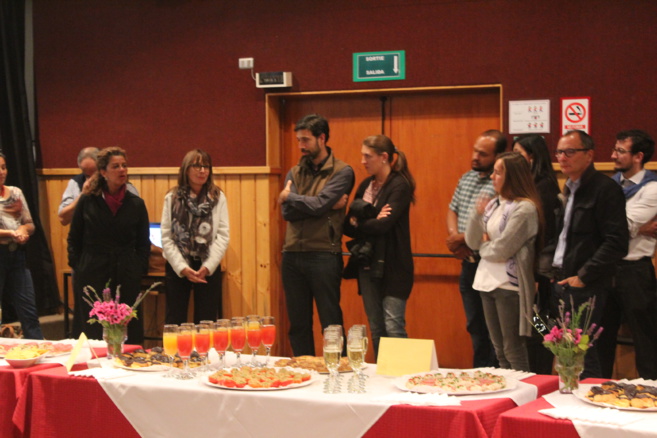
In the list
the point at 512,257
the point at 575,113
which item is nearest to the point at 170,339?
the point at 512,257

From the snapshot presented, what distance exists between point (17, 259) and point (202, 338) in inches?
108

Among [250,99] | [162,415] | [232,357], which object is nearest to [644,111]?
[250,99]

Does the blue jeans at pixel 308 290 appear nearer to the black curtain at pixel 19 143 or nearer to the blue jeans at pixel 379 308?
the blue jeans at pixel 379 308

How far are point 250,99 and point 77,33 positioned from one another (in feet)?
5.03

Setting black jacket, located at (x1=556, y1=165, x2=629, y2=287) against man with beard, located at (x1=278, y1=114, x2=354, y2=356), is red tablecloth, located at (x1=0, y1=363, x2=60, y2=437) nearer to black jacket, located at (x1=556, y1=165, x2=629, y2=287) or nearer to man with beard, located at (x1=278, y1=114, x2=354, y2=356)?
man with beard, located at (x1=278, y1=114, x2=354, y2=356)

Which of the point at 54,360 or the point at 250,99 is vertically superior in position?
the point at 250,99

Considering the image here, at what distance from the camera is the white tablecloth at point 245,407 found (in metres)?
2.40

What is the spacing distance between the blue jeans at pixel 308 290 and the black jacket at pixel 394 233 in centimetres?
30

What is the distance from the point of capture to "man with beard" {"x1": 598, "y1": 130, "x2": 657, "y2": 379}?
4.12 m

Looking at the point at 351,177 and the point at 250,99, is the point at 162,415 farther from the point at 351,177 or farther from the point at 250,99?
the point at 250,99

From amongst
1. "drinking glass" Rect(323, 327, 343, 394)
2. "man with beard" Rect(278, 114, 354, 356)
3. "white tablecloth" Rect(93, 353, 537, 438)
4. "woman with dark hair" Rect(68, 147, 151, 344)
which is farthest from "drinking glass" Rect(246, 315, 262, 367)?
"woman with dark hair" Rect(68, 147, 151, 344)

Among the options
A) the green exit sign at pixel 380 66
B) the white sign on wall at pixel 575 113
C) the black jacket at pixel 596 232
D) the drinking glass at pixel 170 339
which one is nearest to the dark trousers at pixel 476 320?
the black jacket at pixel 596 232

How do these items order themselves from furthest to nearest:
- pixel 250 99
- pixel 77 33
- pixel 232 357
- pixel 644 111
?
pixel 77 33
pixel 250 99
pixel 644 111
pixel 232 357

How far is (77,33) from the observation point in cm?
643
